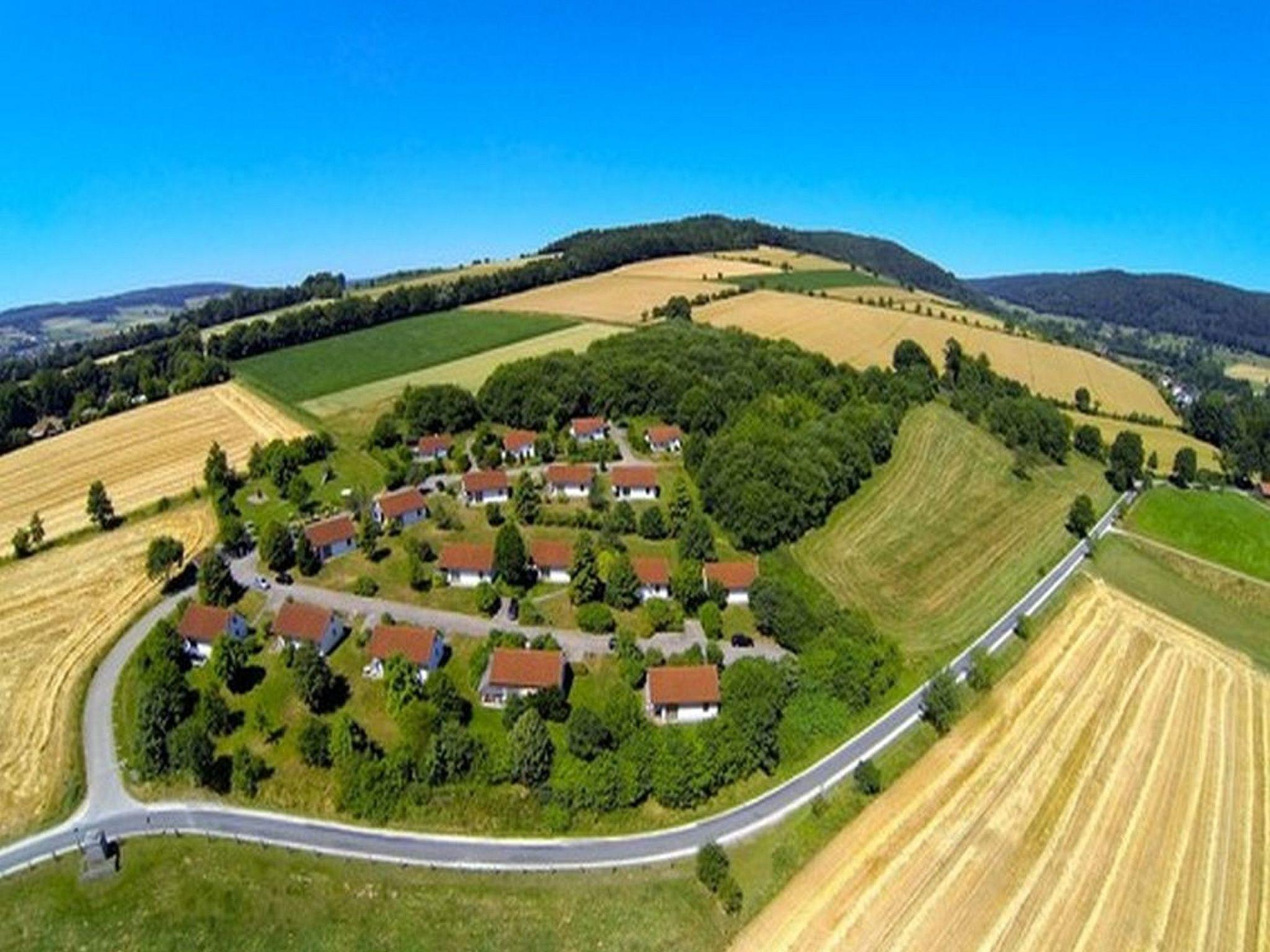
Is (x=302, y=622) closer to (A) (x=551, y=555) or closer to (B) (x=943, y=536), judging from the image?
(A) (x=551, y=555)

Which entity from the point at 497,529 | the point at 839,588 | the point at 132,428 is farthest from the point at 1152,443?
the point at 132,428

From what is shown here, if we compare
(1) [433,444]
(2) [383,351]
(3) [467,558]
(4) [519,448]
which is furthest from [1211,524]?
(2) [383,351]

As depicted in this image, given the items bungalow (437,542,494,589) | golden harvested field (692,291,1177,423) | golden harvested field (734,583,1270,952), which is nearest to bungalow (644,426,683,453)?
bungalow (437,542,494,589)

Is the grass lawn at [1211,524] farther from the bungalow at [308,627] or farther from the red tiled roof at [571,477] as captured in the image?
the bungalow at [308,627]

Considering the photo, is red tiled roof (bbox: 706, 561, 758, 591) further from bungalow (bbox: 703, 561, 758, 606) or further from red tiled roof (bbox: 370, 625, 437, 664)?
red tiled roof (bbox: 370, 625, 437, 664)

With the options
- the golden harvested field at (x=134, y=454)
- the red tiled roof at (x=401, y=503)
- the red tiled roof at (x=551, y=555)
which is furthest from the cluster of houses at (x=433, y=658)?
the golden harvested field at (x=134, y=454)
